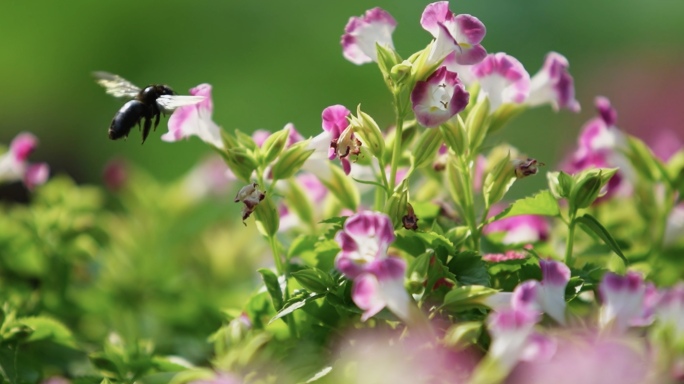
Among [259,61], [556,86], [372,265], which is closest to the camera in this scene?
[372,265]

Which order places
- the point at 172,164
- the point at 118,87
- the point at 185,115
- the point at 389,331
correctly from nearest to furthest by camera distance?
the point at 389,331 → the point at 185,115 → the point at 118,87 → the point at 172,164

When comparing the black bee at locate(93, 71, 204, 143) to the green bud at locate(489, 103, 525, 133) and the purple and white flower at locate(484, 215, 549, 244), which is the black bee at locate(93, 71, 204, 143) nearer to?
the green bud at locate(489, 103, 525, 133)

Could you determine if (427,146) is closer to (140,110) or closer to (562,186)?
(562,186)

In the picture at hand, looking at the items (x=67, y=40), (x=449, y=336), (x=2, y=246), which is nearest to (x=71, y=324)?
(x=2, y=246)

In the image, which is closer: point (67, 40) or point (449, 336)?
point (449, 336)

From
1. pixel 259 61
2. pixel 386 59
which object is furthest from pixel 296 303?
pixel 259 61

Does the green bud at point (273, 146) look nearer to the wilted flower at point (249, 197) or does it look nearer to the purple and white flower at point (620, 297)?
the wilted flower at point (249, 197)

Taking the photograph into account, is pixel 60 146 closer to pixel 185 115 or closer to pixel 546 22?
pixel 546 22

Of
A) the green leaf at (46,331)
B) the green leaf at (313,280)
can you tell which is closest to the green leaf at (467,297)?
the green leaf at (313,280)
